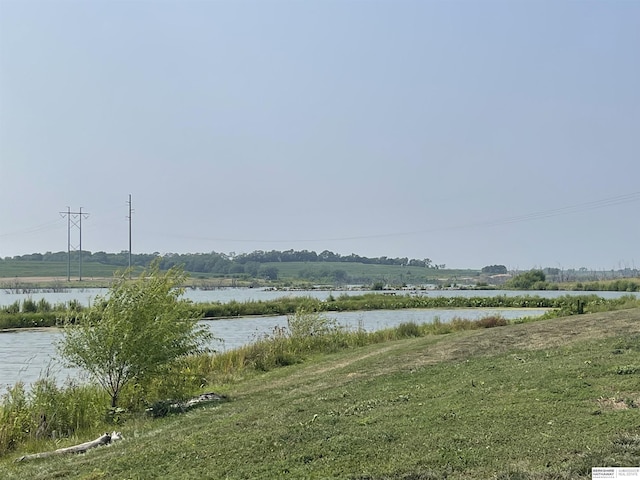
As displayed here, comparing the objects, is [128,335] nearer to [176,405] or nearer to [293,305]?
[176,405]

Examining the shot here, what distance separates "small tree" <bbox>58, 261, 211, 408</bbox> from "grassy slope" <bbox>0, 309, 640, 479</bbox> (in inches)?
93.1

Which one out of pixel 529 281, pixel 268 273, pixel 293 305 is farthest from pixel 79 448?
pixel 268 273

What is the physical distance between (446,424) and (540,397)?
59.8 inches

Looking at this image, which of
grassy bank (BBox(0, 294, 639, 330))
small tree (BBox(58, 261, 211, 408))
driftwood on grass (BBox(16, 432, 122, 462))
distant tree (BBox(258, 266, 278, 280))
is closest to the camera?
driftwood on grass (BBox(16, 432, 122, 462))

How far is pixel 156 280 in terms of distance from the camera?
13781mm

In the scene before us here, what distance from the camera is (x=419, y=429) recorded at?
21.0ft

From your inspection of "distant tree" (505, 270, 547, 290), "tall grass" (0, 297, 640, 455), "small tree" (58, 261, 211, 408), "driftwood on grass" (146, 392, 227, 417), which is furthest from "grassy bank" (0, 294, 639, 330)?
"distant tree" (505, 270, 547, 290)

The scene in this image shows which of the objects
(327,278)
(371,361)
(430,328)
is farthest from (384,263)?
(371,361)

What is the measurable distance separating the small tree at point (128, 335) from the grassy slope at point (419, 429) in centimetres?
237

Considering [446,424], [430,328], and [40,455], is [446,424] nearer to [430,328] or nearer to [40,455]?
[40,455]

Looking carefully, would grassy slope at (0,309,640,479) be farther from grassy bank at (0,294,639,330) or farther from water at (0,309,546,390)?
grassy bank at (0,294,639,330)

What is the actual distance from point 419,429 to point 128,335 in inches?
316

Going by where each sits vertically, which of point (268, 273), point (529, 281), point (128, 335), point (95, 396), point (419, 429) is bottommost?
point (95, 396)

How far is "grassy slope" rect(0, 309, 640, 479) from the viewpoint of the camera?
5.20m
